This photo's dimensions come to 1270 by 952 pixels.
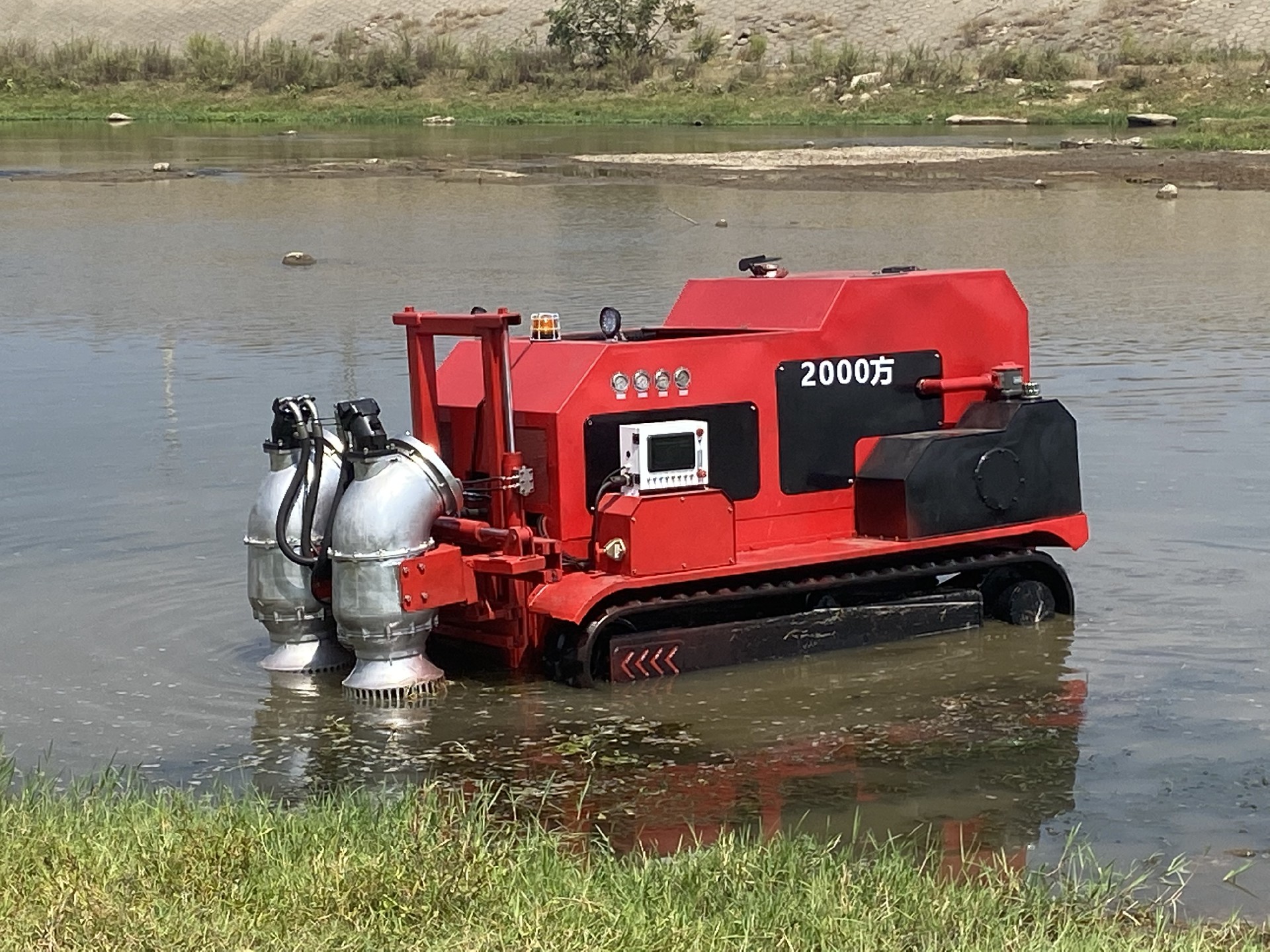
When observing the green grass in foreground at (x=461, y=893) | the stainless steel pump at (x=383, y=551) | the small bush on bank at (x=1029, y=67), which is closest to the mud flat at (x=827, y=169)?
the small bush on bank at (x=1029, y=67)

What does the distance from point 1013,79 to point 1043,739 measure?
55476mm

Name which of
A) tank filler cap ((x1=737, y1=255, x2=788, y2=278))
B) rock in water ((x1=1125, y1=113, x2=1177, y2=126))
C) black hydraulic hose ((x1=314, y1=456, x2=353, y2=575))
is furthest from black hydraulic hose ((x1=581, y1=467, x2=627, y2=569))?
rock in water ((x1=1125, y1=113, x2=1177, y2=126))

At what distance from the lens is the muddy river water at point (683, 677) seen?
7.16 meters

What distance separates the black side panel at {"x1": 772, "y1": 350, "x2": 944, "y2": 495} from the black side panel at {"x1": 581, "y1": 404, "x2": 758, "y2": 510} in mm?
176

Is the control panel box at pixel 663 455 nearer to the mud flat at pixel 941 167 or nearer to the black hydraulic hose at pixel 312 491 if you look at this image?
the black hydraulic hose at pixel 312 491

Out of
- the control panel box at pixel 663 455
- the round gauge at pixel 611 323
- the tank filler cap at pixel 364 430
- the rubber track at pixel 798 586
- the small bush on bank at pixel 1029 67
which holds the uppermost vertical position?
the small bush on bank at pixel 1029 67

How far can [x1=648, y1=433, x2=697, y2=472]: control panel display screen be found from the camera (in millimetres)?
8422

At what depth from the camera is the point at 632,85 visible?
67062 millimetres

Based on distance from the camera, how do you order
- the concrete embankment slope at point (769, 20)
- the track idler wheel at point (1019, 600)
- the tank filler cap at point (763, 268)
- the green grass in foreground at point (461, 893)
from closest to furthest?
the green grass in foreground at point (461, 893), the track idler wheel at point (1019, 600), the tank filler cap at point (763, 268), the concrete embankment slope at point (769, 20)

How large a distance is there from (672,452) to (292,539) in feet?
5.31

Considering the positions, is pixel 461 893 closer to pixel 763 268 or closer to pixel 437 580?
pixel 437 580

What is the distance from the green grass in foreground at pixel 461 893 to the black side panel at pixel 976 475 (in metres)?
3.00

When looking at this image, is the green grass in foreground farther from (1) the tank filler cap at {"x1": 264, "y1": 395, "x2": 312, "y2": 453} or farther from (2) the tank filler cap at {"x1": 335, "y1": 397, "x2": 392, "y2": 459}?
(1) the tank filler cap at {"x1": 264, "y1": 395, "x2": 312, "y2": 453}

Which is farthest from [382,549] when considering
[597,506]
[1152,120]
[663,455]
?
[1152,120]
